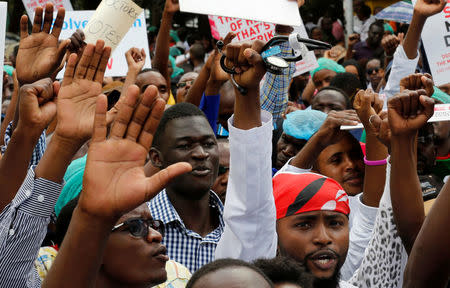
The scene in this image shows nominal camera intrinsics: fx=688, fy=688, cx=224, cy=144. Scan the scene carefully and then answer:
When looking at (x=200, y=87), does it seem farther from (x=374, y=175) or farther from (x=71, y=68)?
(x=71, y=68)

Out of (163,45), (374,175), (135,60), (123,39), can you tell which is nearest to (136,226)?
(374,175)

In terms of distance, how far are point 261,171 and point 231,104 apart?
8.24 feet

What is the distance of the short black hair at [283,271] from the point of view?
2.63 m

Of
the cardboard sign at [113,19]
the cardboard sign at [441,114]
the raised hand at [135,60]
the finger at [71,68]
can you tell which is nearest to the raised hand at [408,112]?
the cardboard sign at [441,114]

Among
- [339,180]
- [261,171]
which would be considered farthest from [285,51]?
[339,180]

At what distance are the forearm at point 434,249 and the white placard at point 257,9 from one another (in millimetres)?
1157

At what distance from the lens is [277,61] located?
2.36 metres

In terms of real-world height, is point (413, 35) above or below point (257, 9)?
below

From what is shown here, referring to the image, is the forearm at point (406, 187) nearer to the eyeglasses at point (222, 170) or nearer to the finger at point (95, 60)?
the finger at point (95, 60)

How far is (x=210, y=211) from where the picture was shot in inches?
140

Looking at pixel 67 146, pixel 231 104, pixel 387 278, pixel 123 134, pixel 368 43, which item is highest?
pixel 123 134

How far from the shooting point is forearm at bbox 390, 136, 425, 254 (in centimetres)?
266

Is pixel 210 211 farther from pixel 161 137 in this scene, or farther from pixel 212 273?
pixel 212 273

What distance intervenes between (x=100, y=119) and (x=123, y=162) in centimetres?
15
